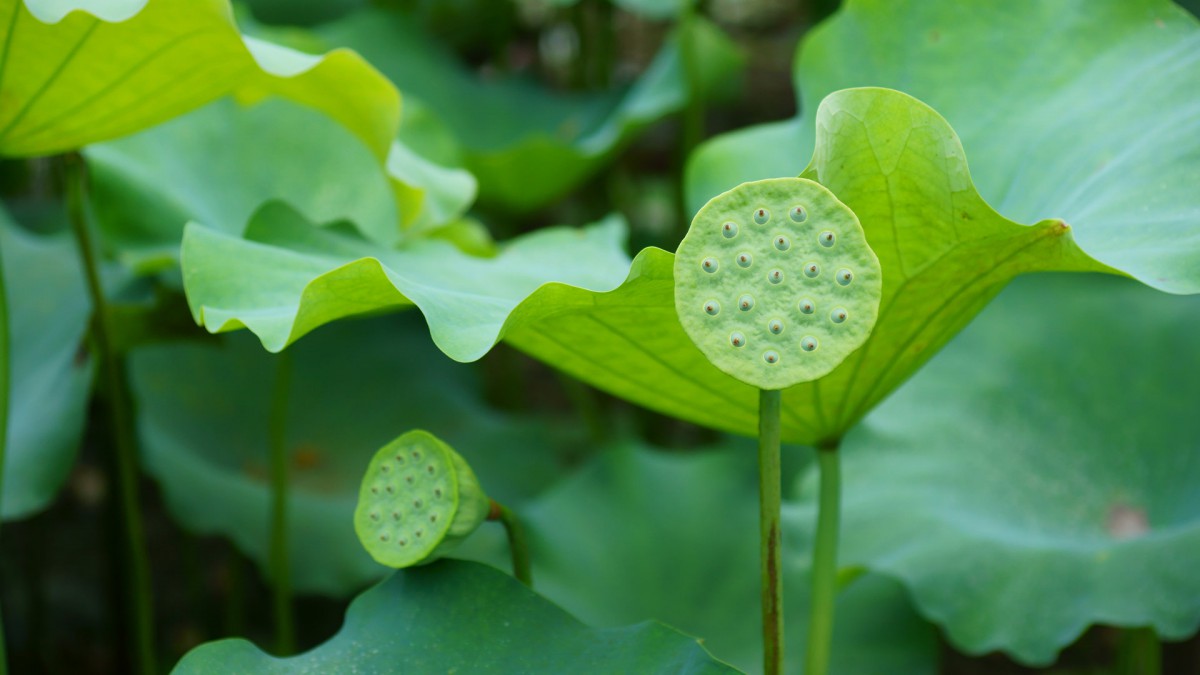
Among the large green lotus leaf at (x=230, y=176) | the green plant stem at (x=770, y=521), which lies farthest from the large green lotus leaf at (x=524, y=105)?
the green plant stem at (x=770, y=521)

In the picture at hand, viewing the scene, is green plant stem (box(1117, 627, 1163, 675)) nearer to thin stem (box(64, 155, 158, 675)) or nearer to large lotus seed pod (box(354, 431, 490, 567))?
large lotus seed pod (box(354, 431, 490, 567))

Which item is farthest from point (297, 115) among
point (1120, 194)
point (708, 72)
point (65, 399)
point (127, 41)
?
point (1120, 194)

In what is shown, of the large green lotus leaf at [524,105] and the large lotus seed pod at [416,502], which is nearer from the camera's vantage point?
the large lotus seed pod at [416,502]

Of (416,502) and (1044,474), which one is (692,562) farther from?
(416,502)

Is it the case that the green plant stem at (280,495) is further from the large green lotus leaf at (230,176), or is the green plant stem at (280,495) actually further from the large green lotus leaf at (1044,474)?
the large green lotus leaf at (1044,474)

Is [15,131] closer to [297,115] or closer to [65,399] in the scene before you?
[65,399]

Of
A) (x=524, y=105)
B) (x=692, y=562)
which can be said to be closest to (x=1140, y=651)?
(x=692, y=562)

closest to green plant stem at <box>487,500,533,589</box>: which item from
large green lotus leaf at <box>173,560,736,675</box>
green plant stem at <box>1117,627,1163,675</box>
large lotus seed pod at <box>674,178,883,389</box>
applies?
large green lotus leaf at <box>173,560,736,675</box>
